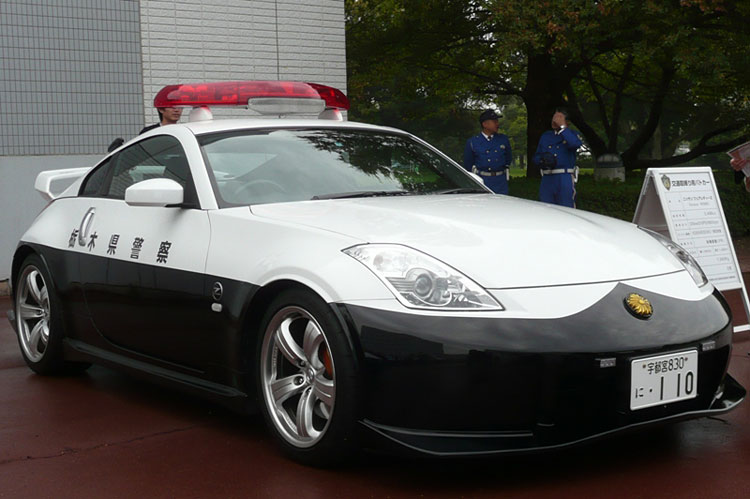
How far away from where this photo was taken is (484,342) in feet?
12.1

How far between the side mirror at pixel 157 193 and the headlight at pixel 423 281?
121cm

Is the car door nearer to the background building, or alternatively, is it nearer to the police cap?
the background building

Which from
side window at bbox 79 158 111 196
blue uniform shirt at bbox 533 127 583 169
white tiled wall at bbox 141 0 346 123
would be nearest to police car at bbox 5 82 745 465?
side window at bbox 79 158 111 196

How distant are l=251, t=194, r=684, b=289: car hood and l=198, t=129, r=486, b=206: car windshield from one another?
19cm

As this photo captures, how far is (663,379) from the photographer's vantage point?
12.8 ft

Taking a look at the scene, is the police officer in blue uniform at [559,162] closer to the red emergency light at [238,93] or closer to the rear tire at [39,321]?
the red emergency light at [238,93]

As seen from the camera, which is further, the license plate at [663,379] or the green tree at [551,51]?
the green tree at [551,51]

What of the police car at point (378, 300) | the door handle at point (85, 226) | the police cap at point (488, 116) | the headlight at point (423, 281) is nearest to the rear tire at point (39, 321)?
the police car at point (378, 300)

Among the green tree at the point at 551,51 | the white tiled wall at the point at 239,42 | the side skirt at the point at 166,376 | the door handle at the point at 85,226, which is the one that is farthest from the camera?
the green tree at the point at 551,51

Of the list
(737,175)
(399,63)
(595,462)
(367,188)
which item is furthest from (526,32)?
(595,462)

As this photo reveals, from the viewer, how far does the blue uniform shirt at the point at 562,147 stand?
12891 millimetres

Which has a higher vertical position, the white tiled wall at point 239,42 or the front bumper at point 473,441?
the white tiled wall at point 239,42

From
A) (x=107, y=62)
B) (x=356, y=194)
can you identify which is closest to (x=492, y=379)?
(x=356, y=194)

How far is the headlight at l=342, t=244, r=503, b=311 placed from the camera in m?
3.79
